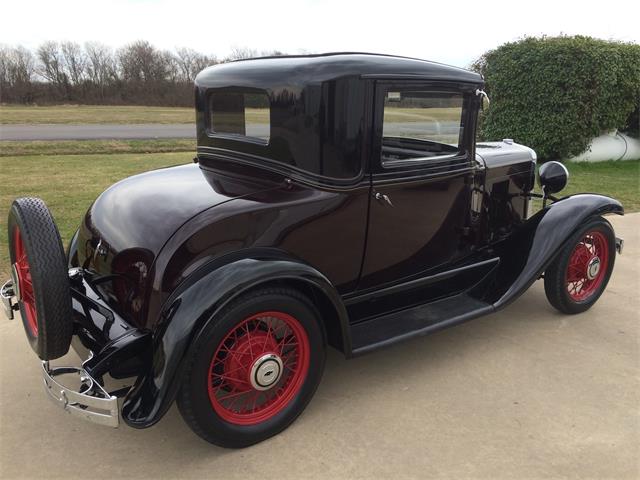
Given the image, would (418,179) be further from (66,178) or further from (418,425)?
(66,178)

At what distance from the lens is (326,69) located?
8.28 ft

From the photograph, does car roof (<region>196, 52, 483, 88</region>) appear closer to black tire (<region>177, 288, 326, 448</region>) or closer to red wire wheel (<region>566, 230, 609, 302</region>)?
black tire (<region>177, 288, 326, 448</region>)

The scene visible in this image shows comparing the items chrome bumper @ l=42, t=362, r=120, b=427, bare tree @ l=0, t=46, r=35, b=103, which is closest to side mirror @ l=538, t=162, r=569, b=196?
chrome bumper @ l=42, t=362, r=120, b=427

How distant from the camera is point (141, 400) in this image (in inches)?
81.4

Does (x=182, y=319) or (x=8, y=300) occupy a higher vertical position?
(x=182, y=319)

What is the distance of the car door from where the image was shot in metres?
2.77

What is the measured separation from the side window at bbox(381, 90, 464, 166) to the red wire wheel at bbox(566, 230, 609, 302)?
132cm

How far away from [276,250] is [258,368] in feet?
1.83

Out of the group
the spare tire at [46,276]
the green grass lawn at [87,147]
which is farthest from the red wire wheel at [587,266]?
the green grass lawn at [87,147]

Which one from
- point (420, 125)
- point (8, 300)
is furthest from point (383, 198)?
point (8, 300)

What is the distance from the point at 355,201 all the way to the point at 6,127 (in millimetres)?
17731

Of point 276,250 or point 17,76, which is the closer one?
point 276,250

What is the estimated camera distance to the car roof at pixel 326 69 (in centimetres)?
254

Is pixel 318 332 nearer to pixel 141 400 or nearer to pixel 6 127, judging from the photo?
pixel 141 400
